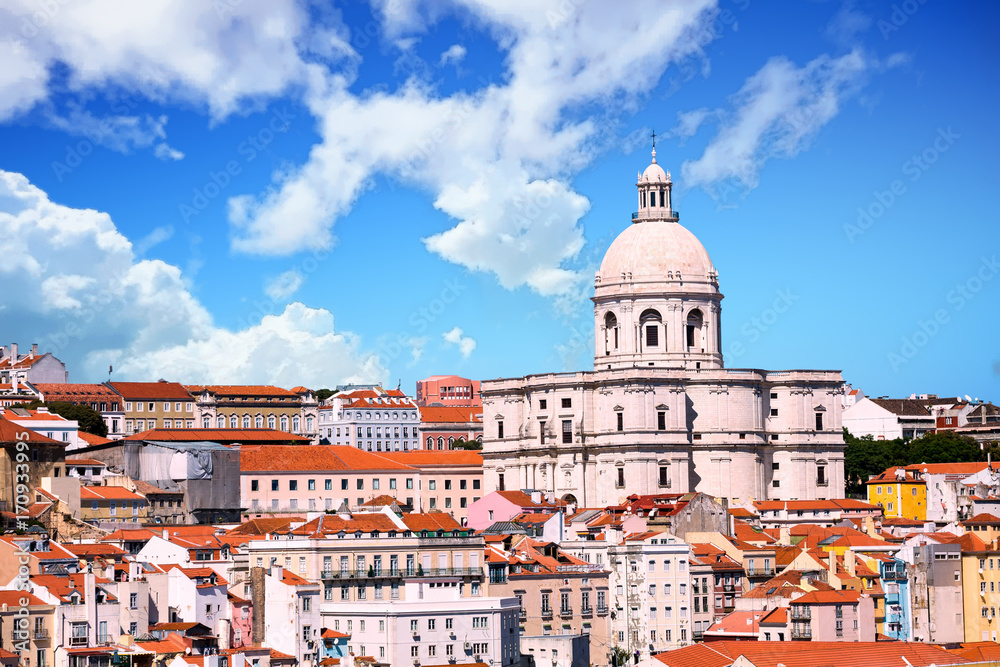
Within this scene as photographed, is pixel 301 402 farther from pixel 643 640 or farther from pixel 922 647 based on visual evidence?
pixel 922 647

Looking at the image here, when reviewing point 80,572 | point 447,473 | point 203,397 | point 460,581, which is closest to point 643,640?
point 460,581

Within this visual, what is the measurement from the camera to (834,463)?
126 m

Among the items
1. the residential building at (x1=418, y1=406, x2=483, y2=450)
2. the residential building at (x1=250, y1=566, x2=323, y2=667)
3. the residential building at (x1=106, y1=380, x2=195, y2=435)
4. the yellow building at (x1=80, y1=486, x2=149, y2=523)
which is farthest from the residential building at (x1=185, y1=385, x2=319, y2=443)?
the residential building at (x1=250, y1=566, x2=323, y2=667)

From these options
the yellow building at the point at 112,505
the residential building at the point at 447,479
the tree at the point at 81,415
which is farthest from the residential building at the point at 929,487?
the tree at the point at 81,415

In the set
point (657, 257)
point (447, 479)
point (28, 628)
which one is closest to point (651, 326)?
point (657, 257)

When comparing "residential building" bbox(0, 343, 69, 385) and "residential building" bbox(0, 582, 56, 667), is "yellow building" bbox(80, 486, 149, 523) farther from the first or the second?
"residential building" bbox(0, 343, 69, 385)

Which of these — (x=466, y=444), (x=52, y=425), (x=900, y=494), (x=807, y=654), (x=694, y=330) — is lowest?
(x=807, y=654)

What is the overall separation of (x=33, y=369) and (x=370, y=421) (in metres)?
31.6

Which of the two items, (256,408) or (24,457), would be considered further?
(256,408)

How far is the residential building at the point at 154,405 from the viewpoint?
155125 mm

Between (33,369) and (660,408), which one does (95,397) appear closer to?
(33,369)

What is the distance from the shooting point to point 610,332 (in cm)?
12812

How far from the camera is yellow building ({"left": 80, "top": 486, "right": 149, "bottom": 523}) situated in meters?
93.5

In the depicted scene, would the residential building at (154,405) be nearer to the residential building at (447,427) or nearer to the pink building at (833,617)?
the residential building at (447,427)
